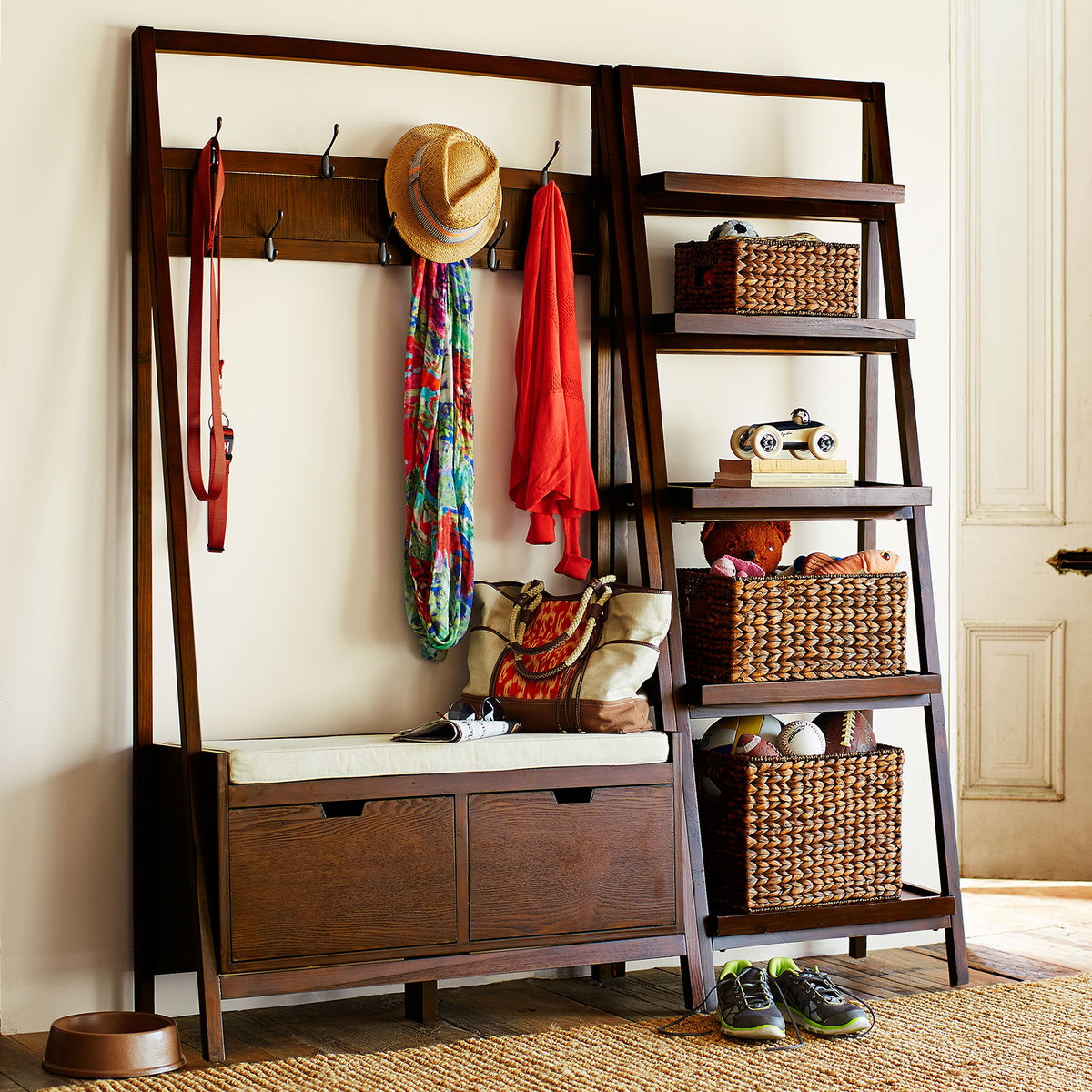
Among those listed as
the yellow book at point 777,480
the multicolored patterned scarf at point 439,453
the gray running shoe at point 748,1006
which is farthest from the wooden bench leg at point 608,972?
the yellow book at point 777,480

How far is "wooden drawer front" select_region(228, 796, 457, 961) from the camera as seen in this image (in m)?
2.51

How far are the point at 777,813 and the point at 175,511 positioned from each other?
50.1 inches

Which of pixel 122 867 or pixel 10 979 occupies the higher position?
pixel 122 867

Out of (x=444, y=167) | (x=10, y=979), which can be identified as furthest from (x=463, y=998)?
(x=444, y=167)

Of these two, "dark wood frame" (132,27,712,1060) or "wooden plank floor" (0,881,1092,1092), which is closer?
"dark wood frame" (132,27,712,1060)

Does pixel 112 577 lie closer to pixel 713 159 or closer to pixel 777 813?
pixel 777 813

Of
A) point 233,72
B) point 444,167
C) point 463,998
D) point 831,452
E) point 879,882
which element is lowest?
point 463,998

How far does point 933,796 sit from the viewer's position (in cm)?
311

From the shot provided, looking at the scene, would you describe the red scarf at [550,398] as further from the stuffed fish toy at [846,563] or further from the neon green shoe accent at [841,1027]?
the neon green shoe accent at [841,1027]

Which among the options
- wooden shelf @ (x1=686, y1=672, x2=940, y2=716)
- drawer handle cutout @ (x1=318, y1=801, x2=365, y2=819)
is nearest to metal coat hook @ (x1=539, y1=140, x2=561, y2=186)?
wooden shelf @ (x1=686, y1=672, x2=940, y2=716)

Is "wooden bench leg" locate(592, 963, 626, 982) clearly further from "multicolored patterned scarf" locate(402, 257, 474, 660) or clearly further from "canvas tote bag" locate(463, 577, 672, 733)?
"multicolored patterned scarf" locate(402, 257, 474, 660)

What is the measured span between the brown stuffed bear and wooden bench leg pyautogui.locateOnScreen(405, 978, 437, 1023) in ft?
3.41

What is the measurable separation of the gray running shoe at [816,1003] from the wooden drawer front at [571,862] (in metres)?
0.23

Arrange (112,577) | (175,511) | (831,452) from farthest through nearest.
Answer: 1. (831,452)
2. (112,577)
3. (175,511)
